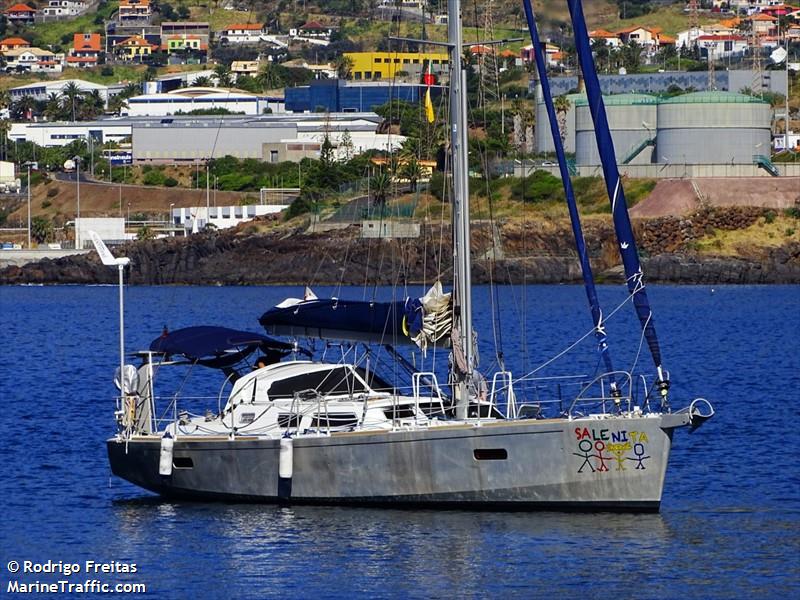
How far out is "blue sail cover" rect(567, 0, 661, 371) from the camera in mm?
31109

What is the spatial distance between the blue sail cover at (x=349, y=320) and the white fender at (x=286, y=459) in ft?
11.2

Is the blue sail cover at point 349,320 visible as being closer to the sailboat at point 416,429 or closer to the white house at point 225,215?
the sailboat at point 416,429

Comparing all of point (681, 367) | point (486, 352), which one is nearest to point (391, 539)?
point (681, 367)

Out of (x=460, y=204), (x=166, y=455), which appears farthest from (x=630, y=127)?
(x=166, y=455)

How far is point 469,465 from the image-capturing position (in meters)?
31.2

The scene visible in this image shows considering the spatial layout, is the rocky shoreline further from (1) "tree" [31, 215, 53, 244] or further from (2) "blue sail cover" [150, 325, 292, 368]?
(2) "blue sail cover" [150, 325, 292, 368]

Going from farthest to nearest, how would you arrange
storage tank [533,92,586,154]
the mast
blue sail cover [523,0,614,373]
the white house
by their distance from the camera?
storage tank [533,92,586,154], the white house, blue sail cover [523,0,614,373], the mast

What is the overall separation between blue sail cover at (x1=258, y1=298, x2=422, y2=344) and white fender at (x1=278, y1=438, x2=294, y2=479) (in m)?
3.40

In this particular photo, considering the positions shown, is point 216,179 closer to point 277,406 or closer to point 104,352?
point 104,352

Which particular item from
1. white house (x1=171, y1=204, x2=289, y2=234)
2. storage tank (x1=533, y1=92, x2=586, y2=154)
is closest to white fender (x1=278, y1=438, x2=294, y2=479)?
white house (x1=171, y1=204, x2=289, y2=234)

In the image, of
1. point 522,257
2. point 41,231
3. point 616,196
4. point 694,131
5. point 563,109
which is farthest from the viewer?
point 41,231

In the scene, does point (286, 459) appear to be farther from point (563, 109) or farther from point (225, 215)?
point (563, 109)

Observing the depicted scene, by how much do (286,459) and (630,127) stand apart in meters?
128

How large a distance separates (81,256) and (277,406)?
130527 millimetres
